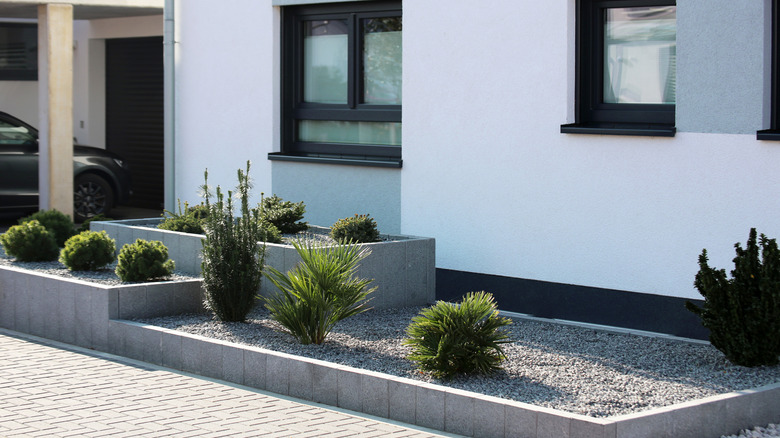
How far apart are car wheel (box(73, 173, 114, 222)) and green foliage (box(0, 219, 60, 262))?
5298 mm

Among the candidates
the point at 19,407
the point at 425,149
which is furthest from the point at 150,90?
the point at 19,407

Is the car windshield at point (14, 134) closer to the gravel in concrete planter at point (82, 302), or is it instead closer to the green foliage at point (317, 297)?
the gravel in concrete planter at point (82, 302)

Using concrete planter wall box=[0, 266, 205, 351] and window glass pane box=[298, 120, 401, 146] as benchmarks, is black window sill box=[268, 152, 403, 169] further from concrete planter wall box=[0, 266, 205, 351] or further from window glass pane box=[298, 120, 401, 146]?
concrete planter wall box=[0, 266, 205, 351]

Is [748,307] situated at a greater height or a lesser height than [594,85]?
lesser

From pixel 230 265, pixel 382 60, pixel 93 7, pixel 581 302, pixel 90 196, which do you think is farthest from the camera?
pixel 90 196

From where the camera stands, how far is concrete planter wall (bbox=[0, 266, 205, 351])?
7906mm

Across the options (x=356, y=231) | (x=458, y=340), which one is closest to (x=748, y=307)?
(x=458, y=340)

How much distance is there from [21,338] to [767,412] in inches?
233

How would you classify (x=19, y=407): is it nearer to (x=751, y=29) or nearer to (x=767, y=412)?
(x=767, y=412)

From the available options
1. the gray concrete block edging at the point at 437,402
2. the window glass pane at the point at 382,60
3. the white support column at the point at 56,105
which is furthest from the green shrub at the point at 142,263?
the white support column at the point at 56,105

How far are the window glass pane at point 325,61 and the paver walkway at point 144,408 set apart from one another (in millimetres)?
4716

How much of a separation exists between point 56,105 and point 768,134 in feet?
31.0

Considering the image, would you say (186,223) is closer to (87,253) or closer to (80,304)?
(87,253)

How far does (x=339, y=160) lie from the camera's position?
10.8 m
